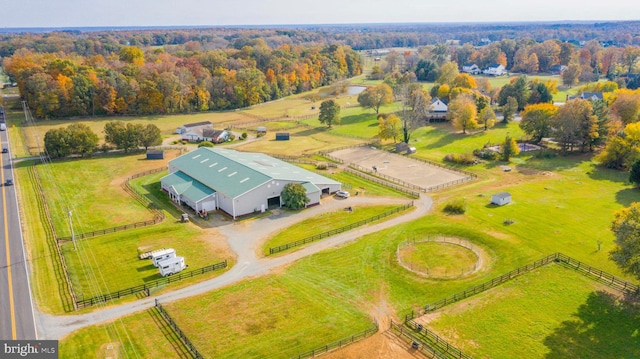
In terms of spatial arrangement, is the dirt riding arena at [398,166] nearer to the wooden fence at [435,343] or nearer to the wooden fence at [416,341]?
the wooden fence at [435,343]

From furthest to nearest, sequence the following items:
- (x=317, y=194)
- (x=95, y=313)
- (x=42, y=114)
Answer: (x=42, y=114)
(x=317, y=194)
(x=95, y=313)

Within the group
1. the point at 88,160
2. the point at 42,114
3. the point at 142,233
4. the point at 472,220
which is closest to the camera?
the point at 142,233

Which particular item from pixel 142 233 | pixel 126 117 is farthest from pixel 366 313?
pixel 126 117

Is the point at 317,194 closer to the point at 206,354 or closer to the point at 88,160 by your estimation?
the point at 206,354

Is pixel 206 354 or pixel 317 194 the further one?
pixel 317 194

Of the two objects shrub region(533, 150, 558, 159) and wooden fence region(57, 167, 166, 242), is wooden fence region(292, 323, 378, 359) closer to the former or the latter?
wooden fence region(57, 167, 166, 242)

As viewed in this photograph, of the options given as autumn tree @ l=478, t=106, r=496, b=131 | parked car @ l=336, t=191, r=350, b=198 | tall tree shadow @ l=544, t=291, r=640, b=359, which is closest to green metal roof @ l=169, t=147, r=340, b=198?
parked car @ l=336, t=191, r=350, b=198

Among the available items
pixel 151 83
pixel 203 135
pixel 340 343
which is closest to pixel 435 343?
pixel 340 343

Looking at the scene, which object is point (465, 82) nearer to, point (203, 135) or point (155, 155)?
point (203, 135)
